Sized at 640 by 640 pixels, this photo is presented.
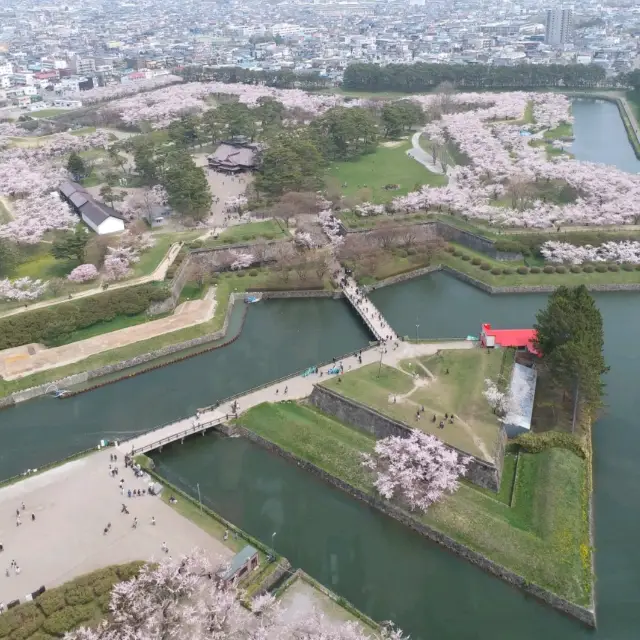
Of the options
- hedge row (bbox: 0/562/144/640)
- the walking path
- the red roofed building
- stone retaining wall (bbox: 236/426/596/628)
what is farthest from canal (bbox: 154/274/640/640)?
the walking path

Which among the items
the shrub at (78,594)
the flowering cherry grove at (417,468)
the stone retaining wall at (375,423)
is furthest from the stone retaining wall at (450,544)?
the shrub at (78,594)

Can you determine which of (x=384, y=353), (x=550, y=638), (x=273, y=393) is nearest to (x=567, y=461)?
(x=550, y=638)

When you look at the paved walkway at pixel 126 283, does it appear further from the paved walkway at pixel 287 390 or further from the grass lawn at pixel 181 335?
the paved walkway at pixel 287 390

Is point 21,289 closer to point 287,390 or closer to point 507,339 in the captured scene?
point 287,390

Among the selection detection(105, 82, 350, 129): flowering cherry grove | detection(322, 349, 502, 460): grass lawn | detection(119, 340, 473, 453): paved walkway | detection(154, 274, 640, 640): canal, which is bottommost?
detection(154, 274, 640, 640): canal

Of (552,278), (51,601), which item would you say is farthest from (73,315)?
(552,278)

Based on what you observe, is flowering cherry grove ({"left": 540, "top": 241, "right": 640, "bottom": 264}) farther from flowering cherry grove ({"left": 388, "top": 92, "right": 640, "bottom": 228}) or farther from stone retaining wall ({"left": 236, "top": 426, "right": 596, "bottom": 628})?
stone retaining wall ({"left": 236, "top": 426, "right": 596, "bottom": 628})

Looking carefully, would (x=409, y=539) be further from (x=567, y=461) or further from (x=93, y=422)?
(x=93, y=422)
